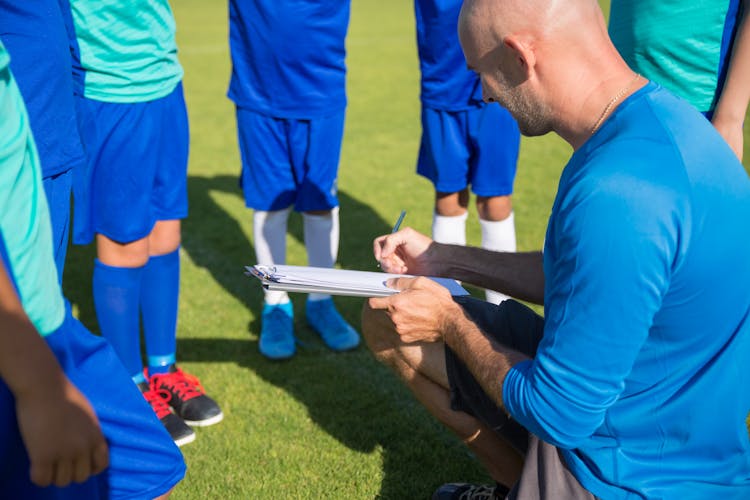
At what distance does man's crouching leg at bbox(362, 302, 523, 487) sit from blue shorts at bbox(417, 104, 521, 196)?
4.89 ft

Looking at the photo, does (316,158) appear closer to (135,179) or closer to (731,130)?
(135,179)

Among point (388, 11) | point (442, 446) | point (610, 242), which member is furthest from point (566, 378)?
point (388, 11)

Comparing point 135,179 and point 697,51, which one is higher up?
point 697,51


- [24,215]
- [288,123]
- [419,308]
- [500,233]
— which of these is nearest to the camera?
[24,215]

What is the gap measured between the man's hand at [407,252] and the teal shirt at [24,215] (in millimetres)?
1186

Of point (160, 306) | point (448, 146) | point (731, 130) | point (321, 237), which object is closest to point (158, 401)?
point (160, 306)

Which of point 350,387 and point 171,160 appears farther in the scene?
point 350,387

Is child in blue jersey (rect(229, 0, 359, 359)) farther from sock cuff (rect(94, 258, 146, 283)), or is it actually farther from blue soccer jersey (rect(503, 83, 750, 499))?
blue soccer jersey (rect(503, 83, 750, 499))

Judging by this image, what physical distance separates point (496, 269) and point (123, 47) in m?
1.48

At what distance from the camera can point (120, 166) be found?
2.94m

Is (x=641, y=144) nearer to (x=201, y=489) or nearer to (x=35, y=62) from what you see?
(x=35, y=62)

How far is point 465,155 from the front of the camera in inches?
149

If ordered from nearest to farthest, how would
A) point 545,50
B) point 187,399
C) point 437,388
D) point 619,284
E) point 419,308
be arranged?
1. point 619,284
2. point 545,50
3. point 419,308
4. point 437,388
5. point 187,399

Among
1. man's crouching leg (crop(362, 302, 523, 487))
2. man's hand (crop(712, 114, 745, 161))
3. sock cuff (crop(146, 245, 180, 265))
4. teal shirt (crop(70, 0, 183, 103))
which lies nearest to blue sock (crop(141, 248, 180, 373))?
sock cuff (crop(146, 245, 180, 265))
